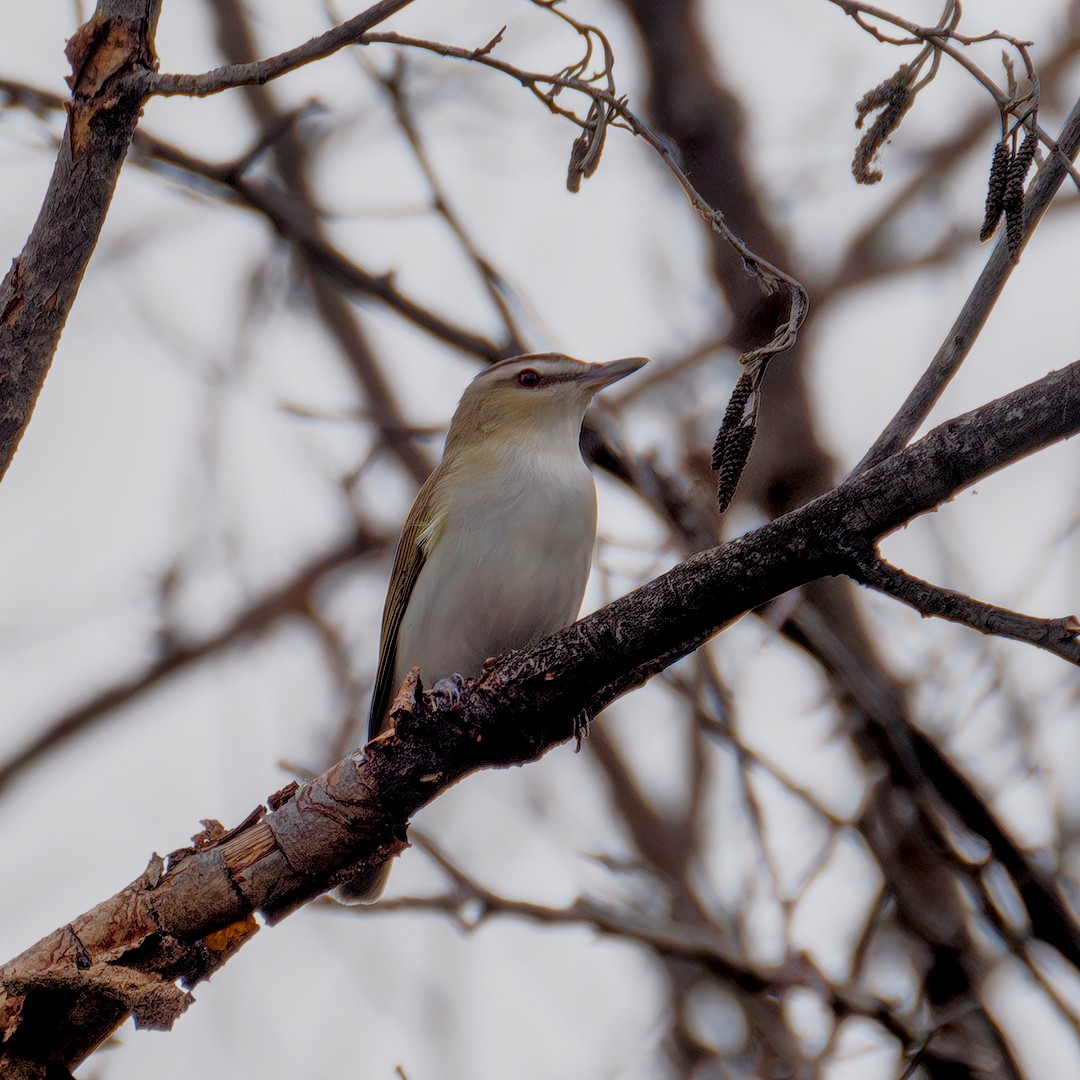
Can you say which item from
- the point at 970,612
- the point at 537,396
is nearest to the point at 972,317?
the point at 970,612

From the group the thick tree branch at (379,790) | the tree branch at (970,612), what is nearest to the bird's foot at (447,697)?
the thick tree branch at (379,790)

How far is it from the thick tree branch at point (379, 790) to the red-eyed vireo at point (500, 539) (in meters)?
1.35

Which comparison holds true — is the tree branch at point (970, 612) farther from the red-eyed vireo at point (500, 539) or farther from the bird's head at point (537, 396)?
the bird's head at point (537, 396)

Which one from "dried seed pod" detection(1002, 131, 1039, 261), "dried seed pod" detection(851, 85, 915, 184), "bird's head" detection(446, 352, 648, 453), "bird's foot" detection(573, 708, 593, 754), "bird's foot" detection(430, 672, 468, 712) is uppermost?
"bird's head" detection(446, 352, 648, 453)

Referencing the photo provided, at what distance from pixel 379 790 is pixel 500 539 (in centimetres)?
178

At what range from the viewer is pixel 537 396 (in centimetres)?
555

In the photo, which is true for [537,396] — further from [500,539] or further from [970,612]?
[970,612]

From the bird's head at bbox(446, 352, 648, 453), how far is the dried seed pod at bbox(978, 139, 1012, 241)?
260cm

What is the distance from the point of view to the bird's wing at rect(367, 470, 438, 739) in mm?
5312

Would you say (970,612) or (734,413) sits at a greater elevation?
(734,413)

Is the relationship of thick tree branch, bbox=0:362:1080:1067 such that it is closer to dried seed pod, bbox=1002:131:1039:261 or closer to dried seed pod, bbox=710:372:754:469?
dried seed pod, bbox=710:372:754:469

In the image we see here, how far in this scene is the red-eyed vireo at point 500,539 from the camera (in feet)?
16.1

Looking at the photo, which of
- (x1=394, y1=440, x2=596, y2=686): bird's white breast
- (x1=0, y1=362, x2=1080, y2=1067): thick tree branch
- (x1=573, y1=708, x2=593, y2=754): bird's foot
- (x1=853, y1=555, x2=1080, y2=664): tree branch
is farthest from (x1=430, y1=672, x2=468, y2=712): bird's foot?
(x1=394, y1=440, x2=596, y2=686): bird's white breast

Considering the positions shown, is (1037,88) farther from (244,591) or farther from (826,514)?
(244,591)
